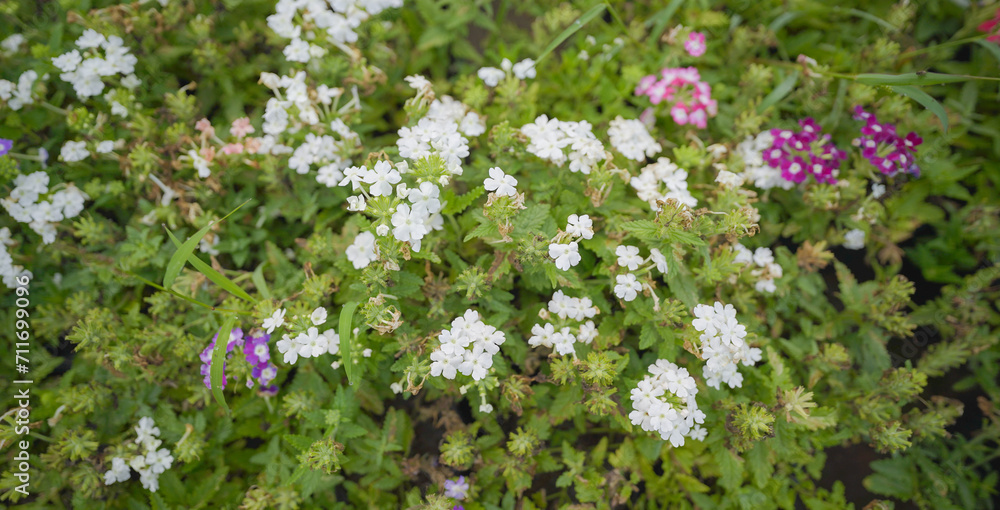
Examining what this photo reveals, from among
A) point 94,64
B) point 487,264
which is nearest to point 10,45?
point 94,64

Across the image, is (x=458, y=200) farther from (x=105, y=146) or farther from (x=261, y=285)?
(x=105, y=146)

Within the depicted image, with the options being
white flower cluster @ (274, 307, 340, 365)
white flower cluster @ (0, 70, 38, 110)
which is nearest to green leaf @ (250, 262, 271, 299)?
white flower cluster @ (274, 307, 340, 365)

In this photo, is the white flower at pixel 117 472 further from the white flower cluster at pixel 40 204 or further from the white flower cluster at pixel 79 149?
the white flower cluster at pixel 79 149

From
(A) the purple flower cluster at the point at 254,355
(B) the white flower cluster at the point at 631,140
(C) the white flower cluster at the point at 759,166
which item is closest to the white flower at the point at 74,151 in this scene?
(A) the purple flower cluster at the point at 254,355

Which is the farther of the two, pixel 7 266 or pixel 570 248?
pixel 7 266

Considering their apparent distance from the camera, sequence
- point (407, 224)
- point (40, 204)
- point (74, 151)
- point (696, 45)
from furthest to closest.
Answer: point (696, 45)
point (74, 151)
point (40, 204)
point (407, 224)
